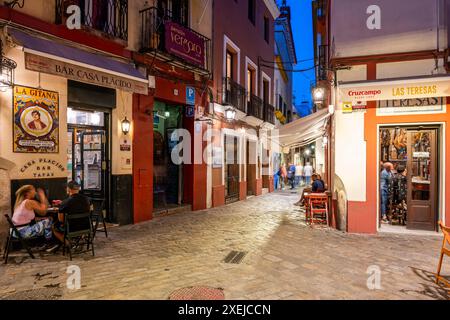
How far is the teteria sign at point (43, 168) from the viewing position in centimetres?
587

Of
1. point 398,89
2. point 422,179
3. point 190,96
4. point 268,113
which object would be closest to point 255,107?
point 268,113

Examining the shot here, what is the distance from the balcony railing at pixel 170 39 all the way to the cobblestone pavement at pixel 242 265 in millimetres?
5031

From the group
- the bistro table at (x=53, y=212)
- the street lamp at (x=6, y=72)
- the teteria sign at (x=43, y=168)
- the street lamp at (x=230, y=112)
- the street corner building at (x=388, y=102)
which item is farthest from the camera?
the street lamp at (x=230, y=112)

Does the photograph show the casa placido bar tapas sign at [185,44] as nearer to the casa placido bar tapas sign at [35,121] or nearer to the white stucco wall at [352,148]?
the casa placido bar tapas sign at [35,121]

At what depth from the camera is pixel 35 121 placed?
600cm

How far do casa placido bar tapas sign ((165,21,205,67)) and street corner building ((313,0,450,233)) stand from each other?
4.34 meters

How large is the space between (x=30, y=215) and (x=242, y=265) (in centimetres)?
389

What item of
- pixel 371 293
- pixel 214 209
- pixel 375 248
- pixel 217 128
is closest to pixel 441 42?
pixel 375 248

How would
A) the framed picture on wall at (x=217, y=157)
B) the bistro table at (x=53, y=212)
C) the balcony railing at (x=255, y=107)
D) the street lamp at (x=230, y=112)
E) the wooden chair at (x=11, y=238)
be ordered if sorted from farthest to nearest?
1. the balcony railing at (x=255, y=107)
2. the street lamp at (x=230, y=112)
3. the framed picture on wall at (x=217, y=157)
4. the bistro table at (x=53, y=212)
5. the wooden chair at (x=11, y=238)

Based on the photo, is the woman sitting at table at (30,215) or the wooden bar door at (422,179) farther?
the wooden bar door at (422,179)

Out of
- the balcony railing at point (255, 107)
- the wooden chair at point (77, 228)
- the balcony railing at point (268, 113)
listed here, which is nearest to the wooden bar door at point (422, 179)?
the wooden chair at point (77, 228)

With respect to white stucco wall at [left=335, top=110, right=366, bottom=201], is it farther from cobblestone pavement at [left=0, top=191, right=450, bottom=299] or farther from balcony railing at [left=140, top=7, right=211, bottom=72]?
balcony railing at [left=140, top=7, right=211, bottom=72]

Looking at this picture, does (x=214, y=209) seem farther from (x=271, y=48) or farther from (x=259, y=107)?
(x=271, y=48)
